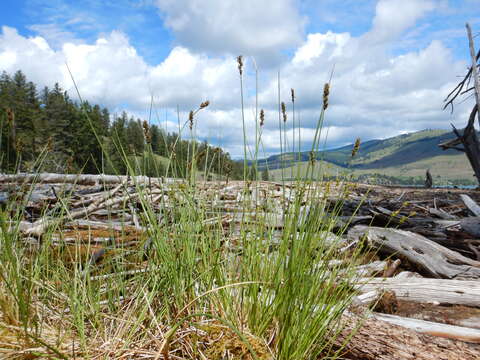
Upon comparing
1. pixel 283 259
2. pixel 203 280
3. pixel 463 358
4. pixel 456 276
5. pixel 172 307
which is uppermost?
pixel 283 259

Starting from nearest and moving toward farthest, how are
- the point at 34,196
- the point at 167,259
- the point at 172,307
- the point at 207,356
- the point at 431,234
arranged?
1. the point at 207,356
2. the point at 167,259
3. the point at 172,307
4. the point at 431,234
5. the point at 34,196

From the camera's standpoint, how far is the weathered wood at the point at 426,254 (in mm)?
4009

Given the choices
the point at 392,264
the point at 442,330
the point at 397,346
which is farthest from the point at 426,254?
the point at 397,346

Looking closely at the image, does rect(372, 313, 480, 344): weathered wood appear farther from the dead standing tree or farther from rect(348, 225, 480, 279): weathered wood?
the dead standing tree

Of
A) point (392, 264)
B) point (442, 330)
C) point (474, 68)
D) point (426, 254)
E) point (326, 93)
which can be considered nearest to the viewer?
point (326, 93)

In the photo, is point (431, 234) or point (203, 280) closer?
point (203, 280)

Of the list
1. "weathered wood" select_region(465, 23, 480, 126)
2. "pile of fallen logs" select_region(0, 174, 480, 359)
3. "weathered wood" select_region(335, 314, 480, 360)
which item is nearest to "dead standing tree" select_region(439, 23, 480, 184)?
"weathered wood" select_region(465, 23, 480, 126)

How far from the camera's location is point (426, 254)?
14.1 ft

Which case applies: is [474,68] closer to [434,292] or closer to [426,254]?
[426,254]

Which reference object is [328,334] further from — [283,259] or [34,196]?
[34,196]

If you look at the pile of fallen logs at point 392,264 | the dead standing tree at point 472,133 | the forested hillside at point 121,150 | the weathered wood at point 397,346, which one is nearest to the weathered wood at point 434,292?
the pile of fallen logs at point 392,264

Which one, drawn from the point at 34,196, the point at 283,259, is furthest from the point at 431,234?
the point at 34,196

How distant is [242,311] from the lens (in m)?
1.91

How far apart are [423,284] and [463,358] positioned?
174 cm
